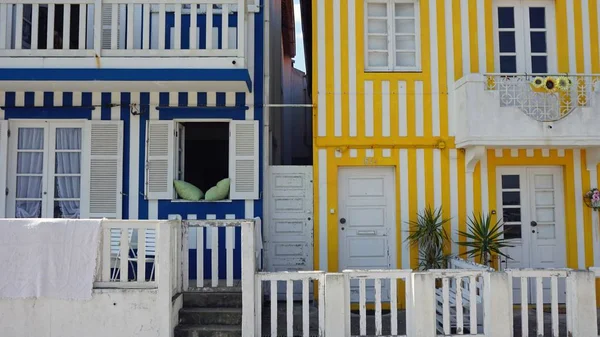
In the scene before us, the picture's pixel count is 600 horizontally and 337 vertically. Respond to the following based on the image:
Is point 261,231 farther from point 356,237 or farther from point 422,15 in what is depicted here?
point 422,15

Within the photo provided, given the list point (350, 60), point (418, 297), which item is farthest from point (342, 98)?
point (418, 297)

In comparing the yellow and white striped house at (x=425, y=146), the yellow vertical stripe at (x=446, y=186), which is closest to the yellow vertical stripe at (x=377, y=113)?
the yellow and white striped house at (x=425, y=146)

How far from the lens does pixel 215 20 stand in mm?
7664

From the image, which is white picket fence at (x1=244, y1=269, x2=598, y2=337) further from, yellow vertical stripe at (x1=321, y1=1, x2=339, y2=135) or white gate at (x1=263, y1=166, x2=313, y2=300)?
yellow vertical stripe at (x1=321, y1=1, x2=339, y2=135)

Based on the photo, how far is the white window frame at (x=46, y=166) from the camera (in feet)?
25.7

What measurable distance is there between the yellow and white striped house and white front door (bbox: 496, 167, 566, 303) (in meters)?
0.02

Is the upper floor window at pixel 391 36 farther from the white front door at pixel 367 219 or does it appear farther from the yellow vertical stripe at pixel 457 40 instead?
the white front door at pixel 367 219

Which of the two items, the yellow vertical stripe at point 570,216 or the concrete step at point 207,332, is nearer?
the concrete step at point 207,332

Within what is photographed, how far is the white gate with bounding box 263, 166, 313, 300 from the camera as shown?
26.2ft

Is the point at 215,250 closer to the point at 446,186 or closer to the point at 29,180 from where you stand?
the point at 29,180

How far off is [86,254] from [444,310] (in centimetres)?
402

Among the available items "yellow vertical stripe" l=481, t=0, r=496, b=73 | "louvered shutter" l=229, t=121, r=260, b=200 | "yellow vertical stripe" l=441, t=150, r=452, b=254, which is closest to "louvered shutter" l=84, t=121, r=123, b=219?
"louvered shutter" l=229, t=121, r=260, b=200

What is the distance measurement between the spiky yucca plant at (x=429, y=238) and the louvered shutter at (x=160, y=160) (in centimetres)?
378

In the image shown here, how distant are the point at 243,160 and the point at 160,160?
1.28m
